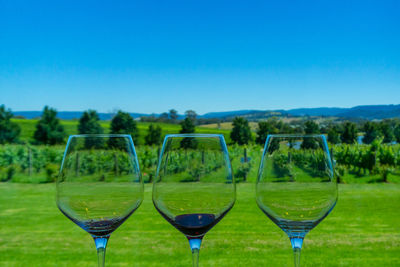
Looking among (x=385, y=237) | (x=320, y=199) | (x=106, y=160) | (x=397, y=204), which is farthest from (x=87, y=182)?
(x=397, y=204)

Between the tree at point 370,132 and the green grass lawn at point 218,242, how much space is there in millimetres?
7937

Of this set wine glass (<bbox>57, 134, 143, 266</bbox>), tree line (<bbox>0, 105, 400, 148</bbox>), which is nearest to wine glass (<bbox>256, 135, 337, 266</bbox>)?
wine glass (<bbox>57, 134, 143, 266</bbox>)

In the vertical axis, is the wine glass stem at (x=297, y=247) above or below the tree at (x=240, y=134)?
above

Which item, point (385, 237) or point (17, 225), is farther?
point (17, 225)

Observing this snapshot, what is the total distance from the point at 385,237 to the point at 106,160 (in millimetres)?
4256

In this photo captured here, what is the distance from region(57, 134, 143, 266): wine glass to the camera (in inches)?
29.7

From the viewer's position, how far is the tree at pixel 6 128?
114 ft

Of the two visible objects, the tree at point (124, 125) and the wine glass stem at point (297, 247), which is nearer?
the wine glass stem at point (297, 247)

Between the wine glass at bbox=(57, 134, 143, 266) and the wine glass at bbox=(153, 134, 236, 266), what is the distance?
64mm

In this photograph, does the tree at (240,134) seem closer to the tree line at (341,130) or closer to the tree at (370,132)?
the tree line at (341,130)

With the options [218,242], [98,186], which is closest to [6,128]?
[218,242]

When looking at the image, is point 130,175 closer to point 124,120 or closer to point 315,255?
point 315,255

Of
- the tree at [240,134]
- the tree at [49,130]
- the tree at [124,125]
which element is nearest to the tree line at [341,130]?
the tree at [240,134]

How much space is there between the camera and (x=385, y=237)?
4.11 meters
